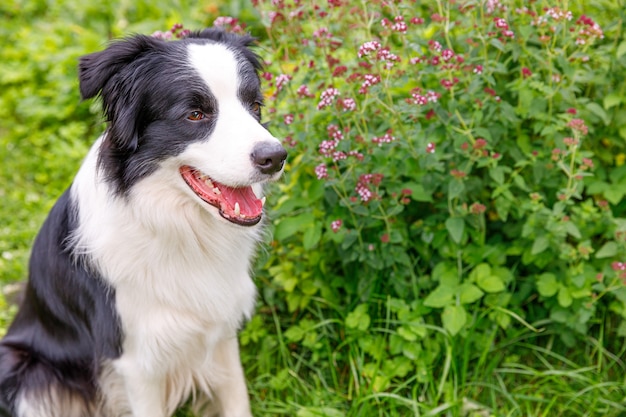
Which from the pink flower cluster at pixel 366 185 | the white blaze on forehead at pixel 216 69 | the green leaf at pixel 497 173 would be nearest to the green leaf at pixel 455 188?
the green leaf at pixel 497 173

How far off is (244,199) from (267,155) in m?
0.26

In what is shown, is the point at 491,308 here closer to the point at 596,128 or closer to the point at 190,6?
the point at 596,128

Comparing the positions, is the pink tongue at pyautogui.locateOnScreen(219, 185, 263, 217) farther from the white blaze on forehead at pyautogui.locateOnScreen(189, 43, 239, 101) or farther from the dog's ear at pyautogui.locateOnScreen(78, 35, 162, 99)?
the dog's ear at pyautogui.locateOnScreen(78, 35, 162, 99)

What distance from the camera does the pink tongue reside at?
8.04 ft

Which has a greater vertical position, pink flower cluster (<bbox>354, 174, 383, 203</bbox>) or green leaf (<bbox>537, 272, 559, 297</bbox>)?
pink flower cluster (<bbox>354, 174, 383, 203</bbox>)

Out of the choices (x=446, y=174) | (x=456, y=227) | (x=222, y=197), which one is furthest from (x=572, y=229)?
(x=222, y=197)

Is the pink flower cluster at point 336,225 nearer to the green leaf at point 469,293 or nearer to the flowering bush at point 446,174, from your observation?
the flowering bush at point 446,174

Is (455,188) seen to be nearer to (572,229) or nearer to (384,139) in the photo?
(384,139)

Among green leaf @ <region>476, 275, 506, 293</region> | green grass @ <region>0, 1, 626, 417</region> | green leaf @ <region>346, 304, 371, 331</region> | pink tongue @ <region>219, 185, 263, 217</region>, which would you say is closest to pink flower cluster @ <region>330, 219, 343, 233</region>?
green grass @ <region>0, 1, 626, 417</region>

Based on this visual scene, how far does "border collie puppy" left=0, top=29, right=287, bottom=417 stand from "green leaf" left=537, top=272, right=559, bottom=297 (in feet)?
4.07

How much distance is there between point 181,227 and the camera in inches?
100

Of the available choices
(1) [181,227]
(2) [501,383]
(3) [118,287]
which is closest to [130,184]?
(1) [181,227]

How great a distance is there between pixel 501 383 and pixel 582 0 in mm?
1721

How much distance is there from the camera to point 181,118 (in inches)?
93.7
